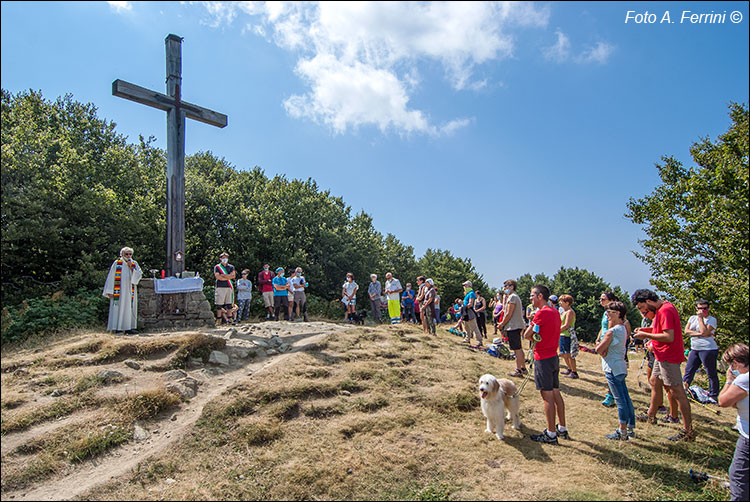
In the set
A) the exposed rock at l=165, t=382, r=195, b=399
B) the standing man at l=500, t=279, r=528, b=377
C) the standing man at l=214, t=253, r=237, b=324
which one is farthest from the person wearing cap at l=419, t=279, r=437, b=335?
the exposed rock at l=165, t=382, r=195, b=399

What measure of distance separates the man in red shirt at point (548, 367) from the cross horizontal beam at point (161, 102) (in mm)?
9109

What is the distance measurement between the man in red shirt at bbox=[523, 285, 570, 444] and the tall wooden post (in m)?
8.14

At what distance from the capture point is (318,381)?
6648 mm

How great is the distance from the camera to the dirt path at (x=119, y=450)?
3.94m

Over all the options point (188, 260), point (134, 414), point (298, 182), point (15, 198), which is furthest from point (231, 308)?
point (298, 182)

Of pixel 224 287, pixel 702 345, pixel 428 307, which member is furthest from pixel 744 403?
pixel 224 287

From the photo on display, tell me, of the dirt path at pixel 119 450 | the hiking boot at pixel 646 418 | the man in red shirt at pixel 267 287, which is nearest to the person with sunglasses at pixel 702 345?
the hiking boot at pixel 646 418

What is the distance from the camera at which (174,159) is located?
974 cm

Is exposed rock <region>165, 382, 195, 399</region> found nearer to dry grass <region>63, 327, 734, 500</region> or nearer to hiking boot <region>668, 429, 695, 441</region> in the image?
dry grass <region>63, 327, 734, 500</region>

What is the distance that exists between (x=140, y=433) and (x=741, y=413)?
655cm

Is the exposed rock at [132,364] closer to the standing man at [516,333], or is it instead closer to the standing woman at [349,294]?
the standing man at [516,333]

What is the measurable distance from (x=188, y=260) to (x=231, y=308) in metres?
8.61

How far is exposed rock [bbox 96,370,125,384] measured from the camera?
5.83m

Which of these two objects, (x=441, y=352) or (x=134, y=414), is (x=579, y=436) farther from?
(x=134, y=414)
